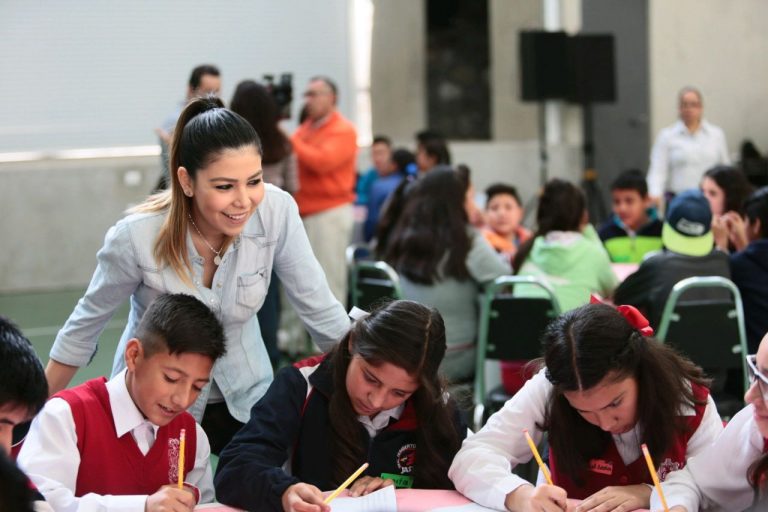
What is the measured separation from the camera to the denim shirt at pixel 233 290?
2305 mm

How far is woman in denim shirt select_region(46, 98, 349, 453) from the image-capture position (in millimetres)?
2238

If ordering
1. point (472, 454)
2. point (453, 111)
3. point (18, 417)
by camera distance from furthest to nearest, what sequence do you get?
point (453, 111) → point (472, 454) → point (18, 417)

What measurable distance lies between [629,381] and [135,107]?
25.1 feet

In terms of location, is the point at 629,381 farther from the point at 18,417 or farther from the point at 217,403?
the point at 18,417

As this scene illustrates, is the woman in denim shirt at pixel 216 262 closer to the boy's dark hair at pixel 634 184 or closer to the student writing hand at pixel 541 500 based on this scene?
the student writing hand at pixel 541 500

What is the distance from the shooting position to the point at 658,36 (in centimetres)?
993

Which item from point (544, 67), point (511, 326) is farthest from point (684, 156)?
point (511, 326)

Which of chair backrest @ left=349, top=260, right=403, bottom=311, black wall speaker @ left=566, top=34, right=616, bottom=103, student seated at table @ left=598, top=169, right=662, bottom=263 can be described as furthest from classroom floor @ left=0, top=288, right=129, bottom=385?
black wall speaker @ left=566, top=34, right=616, bottom=103

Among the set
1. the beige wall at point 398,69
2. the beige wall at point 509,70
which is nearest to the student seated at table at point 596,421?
the beige wall at point 398,69

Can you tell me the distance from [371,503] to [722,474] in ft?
2.13

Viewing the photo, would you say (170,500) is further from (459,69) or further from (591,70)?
(459,69)

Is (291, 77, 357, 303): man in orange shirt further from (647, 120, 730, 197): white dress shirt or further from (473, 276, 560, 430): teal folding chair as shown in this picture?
(647, 120, 730, 197): white dress shirt

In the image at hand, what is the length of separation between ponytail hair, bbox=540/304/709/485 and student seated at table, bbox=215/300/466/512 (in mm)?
237

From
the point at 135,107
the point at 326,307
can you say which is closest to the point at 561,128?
the point at 135,107
